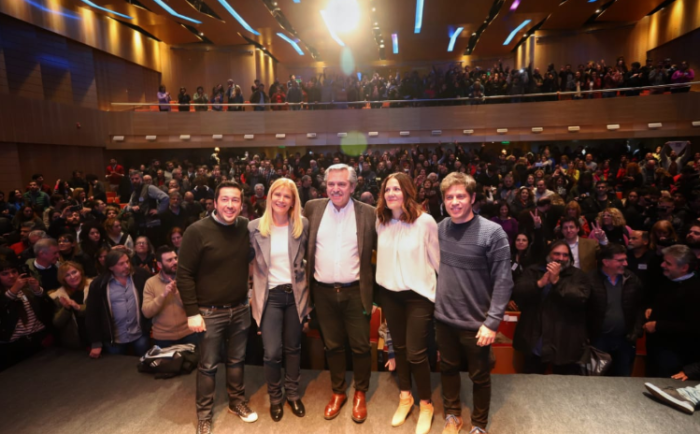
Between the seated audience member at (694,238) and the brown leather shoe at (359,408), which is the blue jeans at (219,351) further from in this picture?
the seated audience member at (694,238)

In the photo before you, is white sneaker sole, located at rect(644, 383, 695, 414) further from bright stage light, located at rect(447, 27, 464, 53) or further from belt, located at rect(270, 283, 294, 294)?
bright stage light, located at rect(447, 27, 464, 53)

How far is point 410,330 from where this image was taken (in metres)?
2.35

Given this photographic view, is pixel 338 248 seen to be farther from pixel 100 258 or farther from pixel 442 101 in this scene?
pixel 442 101

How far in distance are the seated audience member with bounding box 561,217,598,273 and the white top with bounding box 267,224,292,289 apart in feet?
9.16

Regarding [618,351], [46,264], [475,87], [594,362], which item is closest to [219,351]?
[46,264]

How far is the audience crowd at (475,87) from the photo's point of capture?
1059cm

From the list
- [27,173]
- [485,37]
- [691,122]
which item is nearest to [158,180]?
[27,173]

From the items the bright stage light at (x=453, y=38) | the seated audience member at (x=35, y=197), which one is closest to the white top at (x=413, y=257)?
the seated audience member at (x=35, y=197)

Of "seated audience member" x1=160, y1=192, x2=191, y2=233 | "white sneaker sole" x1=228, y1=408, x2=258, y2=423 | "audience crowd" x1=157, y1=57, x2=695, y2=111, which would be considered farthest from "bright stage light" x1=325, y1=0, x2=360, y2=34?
"white sneaker sole" x1=228, y1=408, x2=258, y2=423

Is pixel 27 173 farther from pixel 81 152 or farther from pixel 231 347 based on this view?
pixel 231 347

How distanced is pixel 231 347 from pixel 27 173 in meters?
10.8

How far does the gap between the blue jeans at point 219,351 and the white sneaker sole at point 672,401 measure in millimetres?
2774

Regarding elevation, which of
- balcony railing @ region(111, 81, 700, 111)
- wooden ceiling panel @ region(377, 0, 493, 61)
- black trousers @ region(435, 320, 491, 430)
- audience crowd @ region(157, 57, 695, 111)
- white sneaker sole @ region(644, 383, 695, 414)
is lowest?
white sneaker sole @ region(644, 383, 695, 414)

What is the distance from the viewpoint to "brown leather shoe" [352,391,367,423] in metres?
2.52
